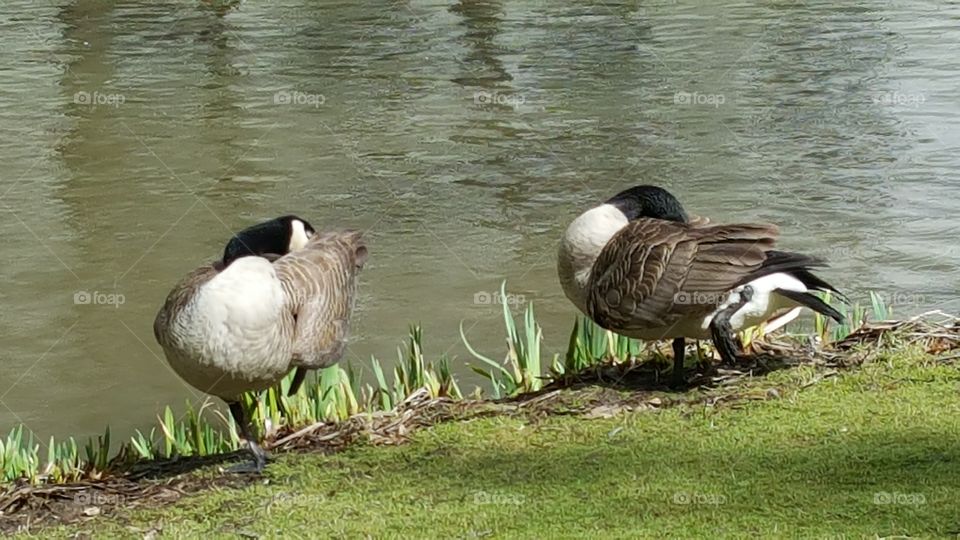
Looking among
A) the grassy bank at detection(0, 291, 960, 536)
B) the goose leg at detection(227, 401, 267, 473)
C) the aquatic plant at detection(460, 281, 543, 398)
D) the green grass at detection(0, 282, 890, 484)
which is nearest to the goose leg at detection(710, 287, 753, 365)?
the grassy bank at detection(0, 291, 960, 536)

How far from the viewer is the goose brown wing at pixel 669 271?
19.3 ft

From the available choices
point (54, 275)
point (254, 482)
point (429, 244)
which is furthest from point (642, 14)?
point (254, 482)

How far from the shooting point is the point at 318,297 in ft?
18.8

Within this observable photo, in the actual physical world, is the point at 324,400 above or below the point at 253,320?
below

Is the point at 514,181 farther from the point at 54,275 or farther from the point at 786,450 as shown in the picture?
the point at 786,450

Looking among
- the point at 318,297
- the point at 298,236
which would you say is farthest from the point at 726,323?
the point at 298,236

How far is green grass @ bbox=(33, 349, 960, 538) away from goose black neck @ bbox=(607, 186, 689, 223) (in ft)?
3.48

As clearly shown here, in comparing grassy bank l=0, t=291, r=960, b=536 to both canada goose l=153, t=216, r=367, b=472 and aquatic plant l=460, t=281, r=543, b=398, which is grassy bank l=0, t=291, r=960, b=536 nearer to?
aquatic plant l=460, t=281, r=543, b=398

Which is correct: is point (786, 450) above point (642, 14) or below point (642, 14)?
below

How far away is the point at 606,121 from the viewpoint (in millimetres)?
12773

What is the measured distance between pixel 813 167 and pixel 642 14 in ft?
23.2

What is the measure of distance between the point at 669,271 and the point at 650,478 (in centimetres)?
133

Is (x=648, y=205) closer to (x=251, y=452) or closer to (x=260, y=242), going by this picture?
(x=260, y=242)

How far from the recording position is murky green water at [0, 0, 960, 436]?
8.55 metres
